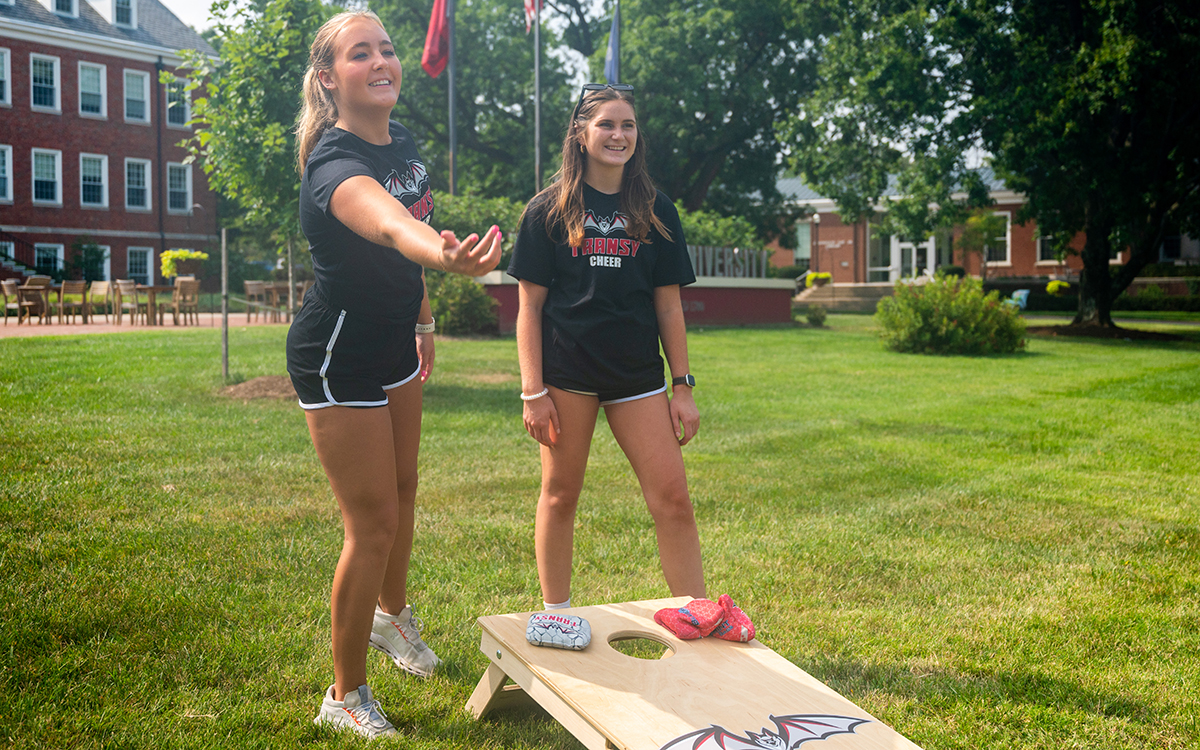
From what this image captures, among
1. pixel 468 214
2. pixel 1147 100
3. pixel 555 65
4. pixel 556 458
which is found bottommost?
pixel 556 458

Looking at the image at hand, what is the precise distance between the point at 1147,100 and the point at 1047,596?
20.5m

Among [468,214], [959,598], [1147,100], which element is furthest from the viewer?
[1147,100]

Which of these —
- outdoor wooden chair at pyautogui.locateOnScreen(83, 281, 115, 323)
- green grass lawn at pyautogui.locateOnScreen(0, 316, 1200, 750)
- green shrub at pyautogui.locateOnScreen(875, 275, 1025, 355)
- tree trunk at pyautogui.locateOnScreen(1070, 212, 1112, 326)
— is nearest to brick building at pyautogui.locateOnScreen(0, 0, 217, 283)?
outdoor wooden chair at pyautogui.locateOnScreen(83, 281, 115, 323)

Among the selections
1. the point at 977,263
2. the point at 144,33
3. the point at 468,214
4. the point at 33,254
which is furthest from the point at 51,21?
the point at 977,263

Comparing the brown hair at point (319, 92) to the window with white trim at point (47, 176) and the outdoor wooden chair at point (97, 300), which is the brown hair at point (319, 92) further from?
the window with white trim at point (47, 176)

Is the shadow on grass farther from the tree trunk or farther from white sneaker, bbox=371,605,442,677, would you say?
the tree trunk

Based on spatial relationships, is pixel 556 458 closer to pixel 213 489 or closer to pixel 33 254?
pixel 213 489

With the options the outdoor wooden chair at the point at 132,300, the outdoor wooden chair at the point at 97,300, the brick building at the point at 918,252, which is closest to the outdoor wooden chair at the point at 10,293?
the outdoor wooden chair at the point at 97,300

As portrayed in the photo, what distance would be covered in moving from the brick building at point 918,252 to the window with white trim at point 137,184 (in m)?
29.3

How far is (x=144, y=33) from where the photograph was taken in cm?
3453

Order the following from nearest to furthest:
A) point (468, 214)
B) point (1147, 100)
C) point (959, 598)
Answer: point (959, 598)
point (468, 214)
point (1147, 100)

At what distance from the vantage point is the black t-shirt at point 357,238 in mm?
2441

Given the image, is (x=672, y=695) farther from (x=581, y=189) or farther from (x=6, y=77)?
(x=6, y=77)

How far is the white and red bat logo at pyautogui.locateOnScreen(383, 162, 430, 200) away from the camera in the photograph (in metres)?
2.68
